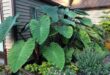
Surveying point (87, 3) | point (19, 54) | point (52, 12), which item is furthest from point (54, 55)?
point (87, 3)

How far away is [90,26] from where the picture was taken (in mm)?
8211

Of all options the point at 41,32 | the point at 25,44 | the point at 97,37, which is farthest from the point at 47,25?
the point at 97,37

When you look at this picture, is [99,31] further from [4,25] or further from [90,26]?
[4,25]

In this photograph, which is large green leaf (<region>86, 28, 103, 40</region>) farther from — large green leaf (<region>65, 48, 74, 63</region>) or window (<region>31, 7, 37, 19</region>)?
window (<region>31, 7, 37, 19</region>)

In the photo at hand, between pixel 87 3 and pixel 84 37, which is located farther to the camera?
pixel 87 3

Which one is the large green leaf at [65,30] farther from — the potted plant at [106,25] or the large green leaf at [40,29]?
the potted plant at [106,25]

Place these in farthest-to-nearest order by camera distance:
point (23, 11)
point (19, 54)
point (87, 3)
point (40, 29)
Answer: point (87, 3)
point (23, 11)
point (40, 29)
point (19, 54)

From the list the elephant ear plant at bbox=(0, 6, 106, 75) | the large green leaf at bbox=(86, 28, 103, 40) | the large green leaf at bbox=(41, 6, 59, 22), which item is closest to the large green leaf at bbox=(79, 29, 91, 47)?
the elephant ear plant at bbox=(0, 6, 106, 75)

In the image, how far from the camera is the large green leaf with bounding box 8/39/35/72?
583 cm

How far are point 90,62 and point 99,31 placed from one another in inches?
130

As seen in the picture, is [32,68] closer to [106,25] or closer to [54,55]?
[54,55]

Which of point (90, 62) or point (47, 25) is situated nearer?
point (90, 62)

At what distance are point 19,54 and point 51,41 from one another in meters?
1.30

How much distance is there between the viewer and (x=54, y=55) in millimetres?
6160
